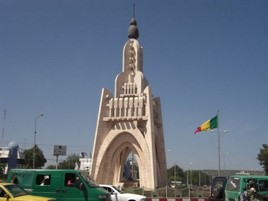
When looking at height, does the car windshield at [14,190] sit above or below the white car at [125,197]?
above

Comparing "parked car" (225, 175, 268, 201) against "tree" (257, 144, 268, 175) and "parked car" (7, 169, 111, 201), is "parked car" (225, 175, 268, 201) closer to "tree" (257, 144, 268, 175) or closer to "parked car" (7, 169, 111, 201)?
"parked car" (7, 169, 111, 201)

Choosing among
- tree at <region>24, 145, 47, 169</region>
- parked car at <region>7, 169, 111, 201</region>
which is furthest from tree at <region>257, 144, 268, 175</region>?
parked car at <region>7, 169, 111, 201</region>

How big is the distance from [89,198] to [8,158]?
78.6 m

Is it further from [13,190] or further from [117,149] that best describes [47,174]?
[117,149]

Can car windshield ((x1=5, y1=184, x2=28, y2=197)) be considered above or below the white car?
above

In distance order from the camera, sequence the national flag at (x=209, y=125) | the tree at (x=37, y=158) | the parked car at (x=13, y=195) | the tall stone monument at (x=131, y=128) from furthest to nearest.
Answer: the tree at (x=37, y=158), the tall stone monument at (x=131, y=128), the national flag at (x=209, y=125), the parked car at (x=13, y=195)

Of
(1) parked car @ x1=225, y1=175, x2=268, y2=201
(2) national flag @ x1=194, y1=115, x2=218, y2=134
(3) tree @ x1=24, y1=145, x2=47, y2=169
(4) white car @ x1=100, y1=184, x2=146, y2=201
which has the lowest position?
(4) white car @ x1=100, y1=184, x2=146, y2=201

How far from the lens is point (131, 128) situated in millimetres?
44625

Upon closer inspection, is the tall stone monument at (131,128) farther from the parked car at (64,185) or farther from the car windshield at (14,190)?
the car windshield at (14,190)

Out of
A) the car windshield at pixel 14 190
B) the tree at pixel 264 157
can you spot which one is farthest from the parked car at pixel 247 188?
the tree at pixel 264 157

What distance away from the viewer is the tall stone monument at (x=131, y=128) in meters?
43.4

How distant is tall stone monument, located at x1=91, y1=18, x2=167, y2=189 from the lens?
4341 centimetres

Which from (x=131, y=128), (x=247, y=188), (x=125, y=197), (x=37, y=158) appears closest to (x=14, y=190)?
(x=125, y=197)

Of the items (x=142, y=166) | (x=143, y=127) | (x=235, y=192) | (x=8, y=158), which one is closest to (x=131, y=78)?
(x=143, y=127)
